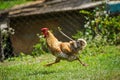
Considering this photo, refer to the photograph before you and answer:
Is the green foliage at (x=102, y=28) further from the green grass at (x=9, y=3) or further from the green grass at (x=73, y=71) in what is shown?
the green grass at (x=9, y=3)

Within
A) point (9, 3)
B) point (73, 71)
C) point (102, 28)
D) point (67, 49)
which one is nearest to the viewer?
point (73, 71)

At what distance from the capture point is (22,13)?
68.2 ft

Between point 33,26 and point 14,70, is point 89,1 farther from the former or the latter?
point 14,70

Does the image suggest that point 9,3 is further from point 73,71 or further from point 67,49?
point 73,71

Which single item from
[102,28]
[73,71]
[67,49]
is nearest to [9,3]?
[102,28]

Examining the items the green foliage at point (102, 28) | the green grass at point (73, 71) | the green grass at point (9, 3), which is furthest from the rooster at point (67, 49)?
the green grass at point (9, 3)

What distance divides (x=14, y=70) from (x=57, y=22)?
22.8 ft

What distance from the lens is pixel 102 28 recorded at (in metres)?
17.7

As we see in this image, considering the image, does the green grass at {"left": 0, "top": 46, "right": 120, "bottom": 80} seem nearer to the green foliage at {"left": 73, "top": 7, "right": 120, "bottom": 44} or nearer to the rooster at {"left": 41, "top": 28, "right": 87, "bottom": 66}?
the rooster at {"left": 41, "top": 28, "right": 87, "bottom": 66}

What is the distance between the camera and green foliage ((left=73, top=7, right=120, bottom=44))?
1752 cm

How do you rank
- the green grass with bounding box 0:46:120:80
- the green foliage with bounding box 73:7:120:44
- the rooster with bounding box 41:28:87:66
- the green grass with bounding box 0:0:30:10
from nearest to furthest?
the green grass with bounding box 0:46:120:80 < the rooster with bounding box 41:28:87:66 < the green foliage with bounding box 73:7:120:44 < the green grass with bounding box 0:0:30:10

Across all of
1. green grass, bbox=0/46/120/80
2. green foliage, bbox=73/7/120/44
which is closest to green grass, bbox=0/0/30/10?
green foliage, bbox=73/7/120/44

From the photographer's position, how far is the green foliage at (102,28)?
17.5 m

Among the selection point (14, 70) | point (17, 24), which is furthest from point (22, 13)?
point (14, 70)
